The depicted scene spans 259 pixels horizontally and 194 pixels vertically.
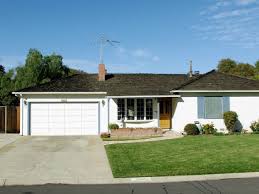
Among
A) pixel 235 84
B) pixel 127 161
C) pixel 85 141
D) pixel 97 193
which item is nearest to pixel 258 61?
pixel 235 84

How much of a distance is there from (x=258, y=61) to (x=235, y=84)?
35.8 m

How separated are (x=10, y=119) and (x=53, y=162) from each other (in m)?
14.9

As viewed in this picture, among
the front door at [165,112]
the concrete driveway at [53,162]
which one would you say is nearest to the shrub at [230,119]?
the front door at [165,112]

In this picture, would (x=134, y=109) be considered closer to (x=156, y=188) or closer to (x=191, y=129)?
(x=191, y=129)

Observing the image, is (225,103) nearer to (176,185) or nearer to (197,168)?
(197,168)

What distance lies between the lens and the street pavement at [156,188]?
10.1 metres

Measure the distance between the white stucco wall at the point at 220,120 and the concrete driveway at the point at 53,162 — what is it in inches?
266

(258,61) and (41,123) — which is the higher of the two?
(258,61)

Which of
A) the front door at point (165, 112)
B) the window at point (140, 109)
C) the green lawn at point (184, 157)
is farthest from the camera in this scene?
the front door at point (165, 112)

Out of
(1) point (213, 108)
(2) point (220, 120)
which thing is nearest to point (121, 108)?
(1) point (213, 108)

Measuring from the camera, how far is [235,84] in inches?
1091

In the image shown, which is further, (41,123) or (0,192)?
(41,123)

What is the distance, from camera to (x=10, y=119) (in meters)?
29.0

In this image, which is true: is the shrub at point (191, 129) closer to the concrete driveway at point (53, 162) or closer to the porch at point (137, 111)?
the porch at point (137, 111)
